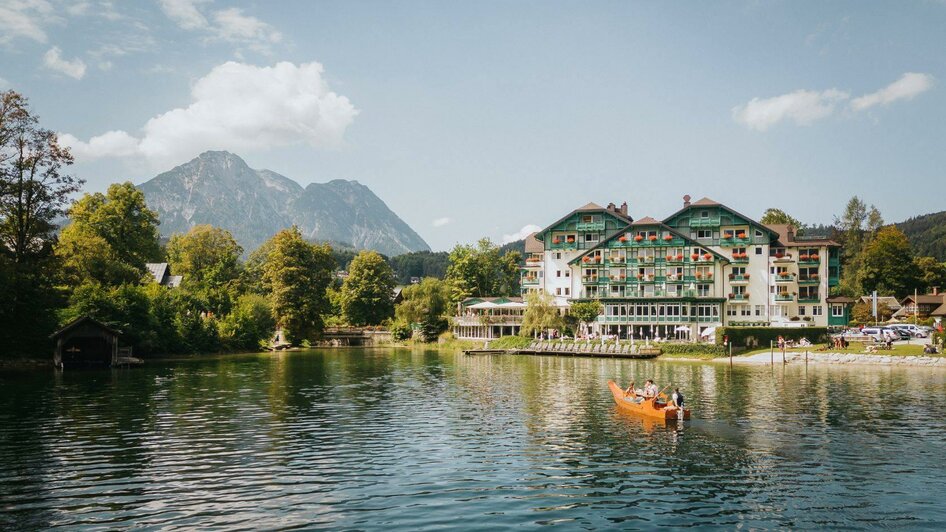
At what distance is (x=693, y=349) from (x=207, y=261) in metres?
84.5

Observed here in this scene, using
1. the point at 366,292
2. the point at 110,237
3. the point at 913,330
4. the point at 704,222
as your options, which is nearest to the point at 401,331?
the point at 366,292

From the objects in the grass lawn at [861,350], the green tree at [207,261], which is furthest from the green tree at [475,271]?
the grass lawn at [861,350]

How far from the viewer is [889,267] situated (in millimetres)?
122312

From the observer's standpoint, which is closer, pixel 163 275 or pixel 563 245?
pixel 563 245

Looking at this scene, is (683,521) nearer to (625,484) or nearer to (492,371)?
(625,484)

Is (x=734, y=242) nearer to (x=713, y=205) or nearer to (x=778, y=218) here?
(x=713, y=205)

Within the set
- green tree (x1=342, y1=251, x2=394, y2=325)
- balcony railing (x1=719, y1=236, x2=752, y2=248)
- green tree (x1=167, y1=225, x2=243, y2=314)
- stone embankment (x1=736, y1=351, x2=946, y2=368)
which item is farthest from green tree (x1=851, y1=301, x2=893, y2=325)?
green tree (x1=167, y1=225, x2=243, y2=314)

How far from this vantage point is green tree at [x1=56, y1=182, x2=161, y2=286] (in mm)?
76125

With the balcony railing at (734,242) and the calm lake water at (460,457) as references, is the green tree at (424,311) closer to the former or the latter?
the balcony railing at (734,242)

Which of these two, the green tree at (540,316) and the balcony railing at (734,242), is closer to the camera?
the green tree at (540,316)

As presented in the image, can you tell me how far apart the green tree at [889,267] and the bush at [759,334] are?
5105 cm

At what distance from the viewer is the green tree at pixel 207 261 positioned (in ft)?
339

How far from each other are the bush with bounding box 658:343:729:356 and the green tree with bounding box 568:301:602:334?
15.4m

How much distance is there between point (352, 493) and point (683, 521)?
8807 mm
